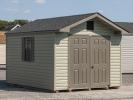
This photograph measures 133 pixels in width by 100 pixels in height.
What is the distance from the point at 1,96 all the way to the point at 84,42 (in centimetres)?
447

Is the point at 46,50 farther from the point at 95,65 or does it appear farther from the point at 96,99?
the point at 96,99

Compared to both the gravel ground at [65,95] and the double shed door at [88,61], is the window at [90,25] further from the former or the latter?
the gravel ground at [65,95]

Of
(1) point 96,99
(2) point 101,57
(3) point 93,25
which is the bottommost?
(1) point 96,99

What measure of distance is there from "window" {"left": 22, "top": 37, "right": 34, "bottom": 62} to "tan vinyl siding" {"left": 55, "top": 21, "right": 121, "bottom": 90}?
6.58 feet

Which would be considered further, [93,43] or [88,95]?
[93,43]

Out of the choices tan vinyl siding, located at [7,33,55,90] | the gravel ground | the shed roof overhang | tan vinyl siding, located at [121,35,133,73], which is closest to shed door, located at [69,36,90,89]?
the gravel ground

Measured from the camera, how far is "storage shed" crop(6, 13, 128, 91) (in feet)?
66.2

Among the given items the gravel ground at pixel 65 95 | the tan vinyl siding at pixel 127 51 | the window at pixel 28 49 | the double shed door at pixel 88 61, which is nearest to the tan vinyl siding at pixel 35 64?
the window at pixel 28 49

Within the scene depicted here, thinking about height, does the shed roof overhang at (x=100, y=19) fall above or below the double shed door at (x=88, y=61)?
above

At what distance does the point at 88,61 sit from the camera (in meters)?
21.0

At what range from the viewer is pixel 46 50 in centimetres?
2053

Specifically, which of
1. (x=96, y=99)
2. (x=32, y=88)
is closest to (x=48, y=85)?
(x=32, y=88)

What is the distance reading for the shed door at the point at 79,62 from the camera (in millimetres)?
20500

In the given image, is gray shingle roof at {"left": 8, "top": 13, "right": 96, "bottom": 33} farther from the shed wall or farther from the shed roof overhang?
the shed wall
